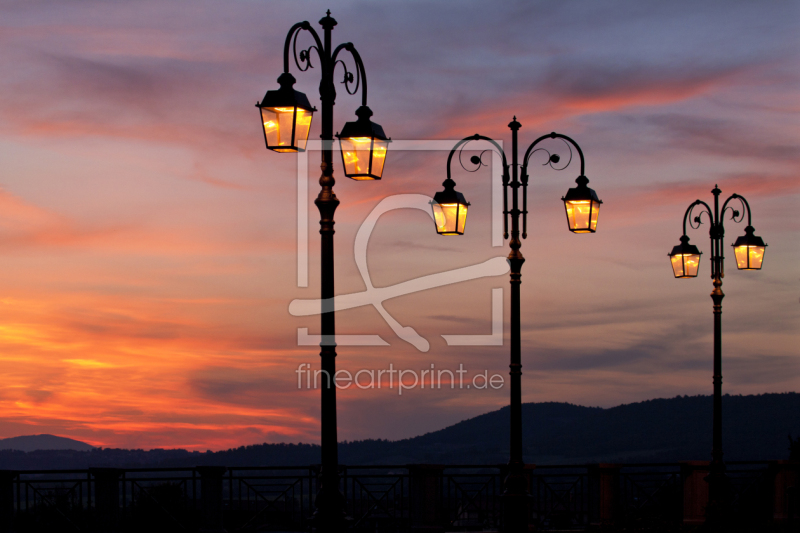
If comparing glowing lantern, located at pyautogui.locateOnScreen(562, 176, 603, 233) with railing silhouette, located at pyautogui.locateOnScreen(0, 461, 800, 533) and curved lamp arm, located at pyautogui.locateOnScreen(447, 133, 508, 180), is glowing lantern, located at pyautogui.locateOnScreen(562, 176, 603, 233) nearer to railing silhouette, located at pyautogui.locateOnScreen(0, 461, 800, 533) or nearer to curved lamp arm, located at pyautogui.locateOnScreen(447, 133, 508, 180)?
curved lamp arm, located at pyautogui.locateOnScreen(447, 133, 508, 180)

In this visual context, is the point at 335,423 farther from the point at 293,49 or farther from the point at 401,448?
the point at 401,448

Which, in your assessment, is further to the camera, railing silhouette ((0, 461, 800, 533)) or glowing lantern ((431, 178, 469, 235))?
railing silhouette ((0, 461, 800, 533))

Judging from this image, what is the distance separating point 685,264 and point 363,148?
37.2ft

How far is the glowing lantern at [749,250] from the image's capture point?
58.7ft

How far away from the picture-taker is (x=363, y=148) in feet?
29.7

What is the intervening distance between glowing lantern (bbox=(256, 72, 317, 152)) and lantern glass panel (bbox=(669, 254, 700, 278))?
1184 cm

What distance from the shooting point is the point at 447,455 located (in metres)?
72.7

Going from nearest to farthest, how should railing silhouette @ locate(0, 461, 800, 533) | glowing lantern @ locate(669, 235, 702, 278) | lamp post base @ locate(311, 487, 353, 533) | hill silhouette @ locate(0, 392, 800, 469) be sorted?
1. lamp post base @ locate(311, 487, 353, 533)
2. railing silhouette @ locate(0, 461, 800, 533)
3. glowing lantern @ locate(669, 235, 702, 278)
4. hill silhouette @ locate(0, 392, 800, 469)

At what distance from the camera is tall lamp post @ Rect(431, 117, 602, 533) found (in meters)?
12.5

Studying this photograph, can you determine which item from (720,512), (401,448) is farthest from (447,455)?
(720,512)

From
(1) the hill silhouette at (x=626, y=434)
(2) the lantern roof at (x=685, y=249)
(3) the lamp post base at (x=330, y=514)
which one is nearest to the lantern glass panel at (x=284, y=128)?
(3) the lamp post base at (x=330, y=514)

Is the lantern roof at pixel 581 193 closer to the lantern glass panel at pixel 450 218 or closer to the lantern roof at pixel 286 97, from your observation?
the lantern glass panel at pixel 450 218

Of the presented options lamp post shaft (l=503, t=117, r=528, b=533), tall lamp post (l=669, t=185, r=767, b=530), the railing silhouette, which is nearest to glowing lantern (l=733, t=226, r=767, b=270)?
tall lamp post (l=669, t=185, r=767, b=530)

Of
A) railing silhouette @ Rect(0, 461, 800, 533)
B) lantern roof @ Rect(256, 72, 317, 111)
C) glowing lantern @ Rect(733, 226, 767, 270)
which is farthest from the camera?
glowing lantern @ Rect(733, 226, 767, 270)
